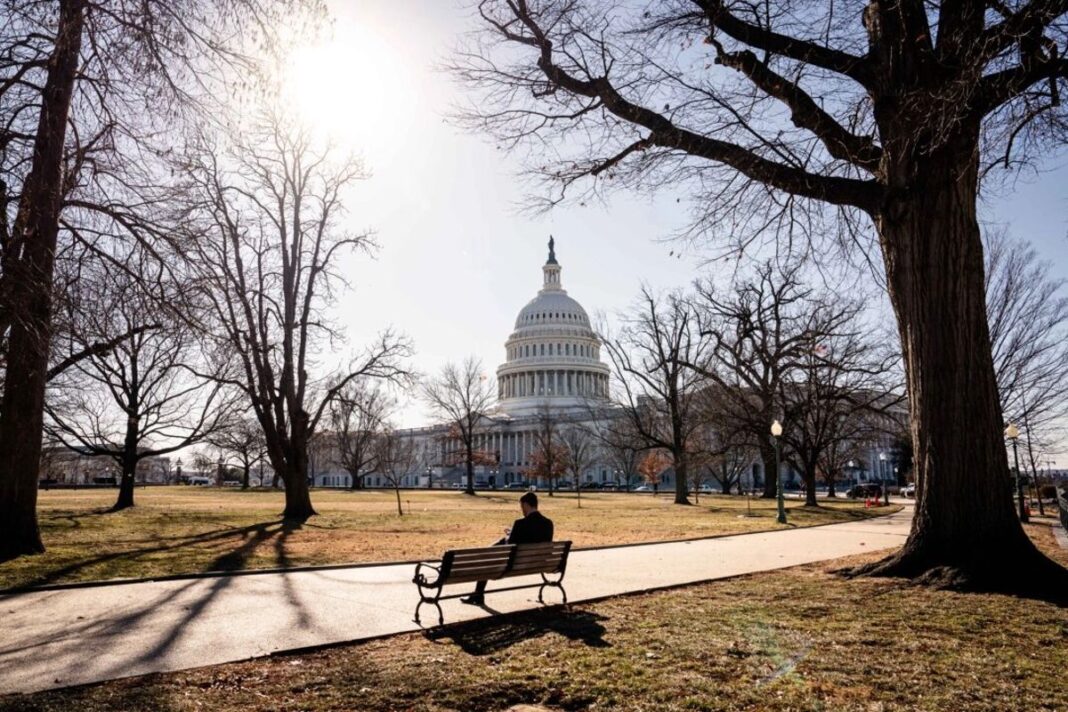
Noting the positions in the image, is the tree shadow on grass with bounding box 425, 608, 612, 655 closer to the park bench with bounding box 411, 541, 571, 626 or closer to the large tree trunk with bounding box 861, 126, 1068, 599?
the park bench with bounding box 411, 541, 571, 626

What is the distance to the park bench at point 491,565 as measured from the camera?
7652 millimetres

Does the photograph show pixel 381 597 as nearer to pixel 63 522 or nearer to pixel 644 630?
pixel 644 630

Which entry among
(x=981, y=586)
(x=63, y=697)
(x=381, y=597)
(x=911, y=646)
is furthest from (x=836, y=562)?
(x=63, y=697)

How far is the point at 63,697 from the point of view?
504 cm

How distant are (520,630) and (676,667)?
1975 millimetres

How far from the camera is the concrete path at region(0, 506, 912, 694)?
6.12 m

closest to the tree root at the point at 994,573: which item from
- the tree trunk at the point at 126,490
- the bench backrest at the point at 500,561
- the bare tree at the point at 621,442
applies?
the bench backrest at the point at 500,561

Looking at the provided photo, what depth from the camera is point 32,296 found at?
854 centimetres

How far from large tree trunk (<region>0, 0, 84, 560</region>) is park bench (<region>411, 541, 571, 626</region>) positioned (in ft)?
16.7

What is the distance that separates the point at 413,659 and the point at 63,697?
2.46 m

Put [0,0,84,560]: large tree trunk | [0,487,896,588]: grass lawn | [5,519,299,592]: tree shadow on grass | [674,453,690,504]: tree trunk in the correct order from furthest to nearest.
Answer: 1. [674,453,690,504]: tree trunk
2. [0,487,896,588]: grass lawn
3. [5,519,299,592]: tree shadow on grass
4. [0,0,84,560]: large tree trunk

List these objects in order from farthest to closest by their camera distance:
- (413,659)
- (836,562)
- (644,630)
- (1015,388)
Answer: (1015,388)
(836,562)
(644,630)
(413,659)

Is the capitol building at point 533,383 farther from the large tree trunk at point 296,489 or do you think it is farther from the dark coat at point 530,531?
the dark coat at point 530,531

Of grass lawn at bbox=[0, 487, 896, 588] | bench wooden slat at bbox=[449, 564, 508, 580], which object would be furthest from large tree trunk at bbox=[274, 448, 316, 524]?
bench wooden slat at bbox=[449, 564, 508, 580]
